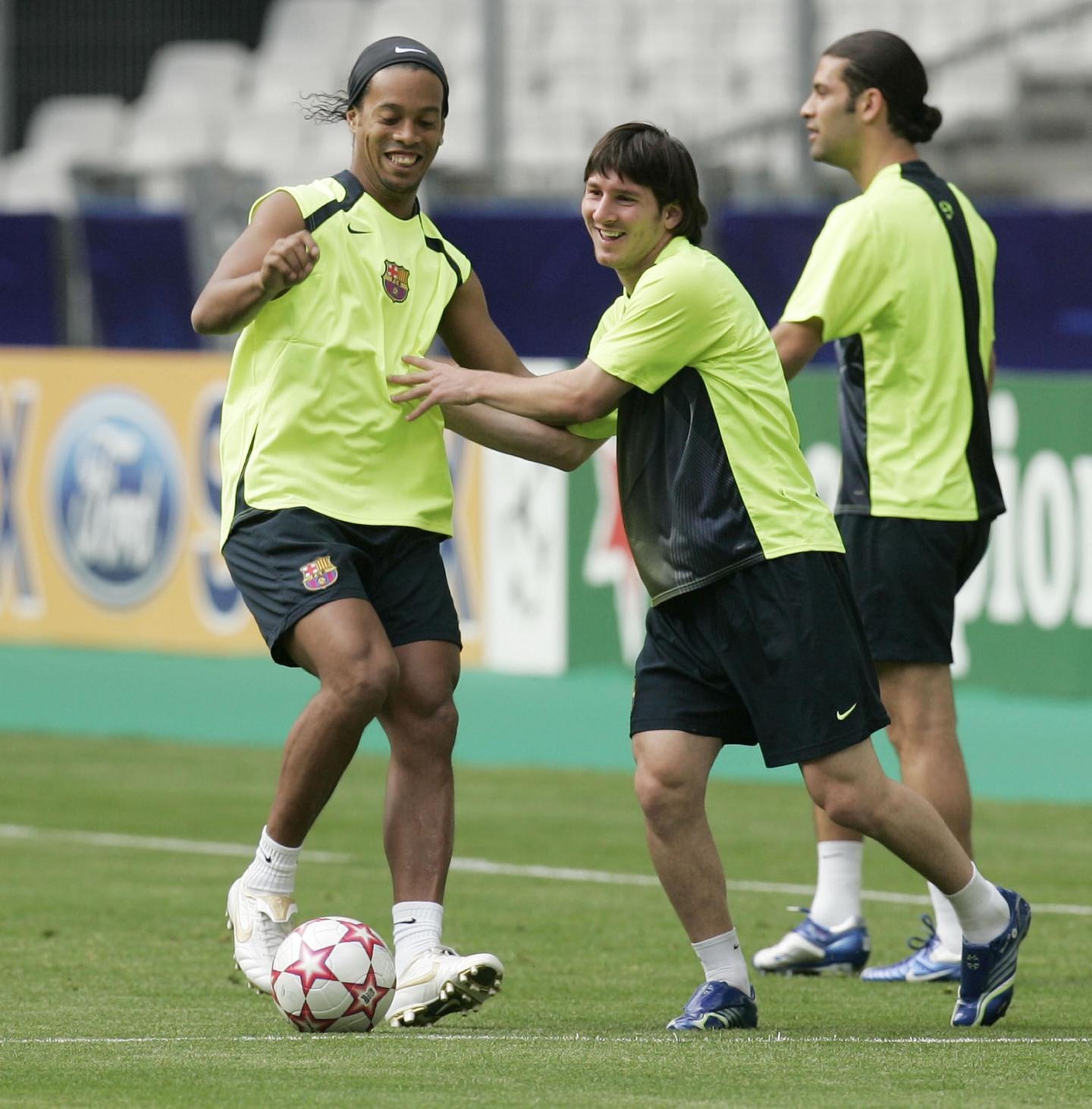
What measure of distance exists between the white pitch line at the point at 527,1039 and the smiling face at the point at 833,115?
8.34 feet

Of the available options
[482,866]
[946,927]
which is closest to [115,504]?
[482,866]

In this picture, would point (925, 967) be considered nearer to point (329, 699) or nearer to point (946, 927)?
point (946, 927)

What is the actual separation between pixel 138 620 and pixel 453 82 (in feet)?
23.4

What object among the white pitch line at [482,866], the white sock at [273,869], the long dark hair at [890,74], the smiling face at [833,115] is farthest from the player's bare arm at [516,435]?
the white pitch line at [482,866]

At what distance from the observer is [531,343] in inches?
630

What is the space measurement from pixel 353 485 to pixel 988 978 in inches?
75.5

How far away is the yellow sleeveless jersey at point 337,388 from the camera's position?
6.19 m

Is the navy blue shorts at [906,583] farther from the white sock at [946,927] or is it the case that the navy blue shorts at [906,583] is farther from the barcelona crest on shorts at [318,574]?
the barcelona crest on shorts at [318,574]

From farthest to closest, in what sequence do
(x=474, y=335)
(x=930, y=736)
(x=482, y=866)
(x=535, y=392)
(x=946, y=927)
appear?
(x=482, y=866)
(x=946, y=927)
(x=930, y=736)
(x=474, y=335)
(x=535, y=392)

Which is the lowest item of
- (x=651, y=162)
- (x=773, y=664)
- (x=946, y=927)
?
(x=946, y=927)

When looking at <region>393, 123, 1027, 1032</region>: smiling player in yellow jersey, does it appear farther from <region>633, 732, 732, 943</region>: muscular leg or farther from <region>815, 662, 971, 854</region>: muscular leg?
<region>815, 662, 971, 854</region>: muscular leg

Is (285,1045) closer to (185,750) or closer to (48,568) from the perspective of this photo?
(185,750)

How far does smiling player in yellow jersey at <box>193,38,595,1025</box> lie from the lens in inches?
239

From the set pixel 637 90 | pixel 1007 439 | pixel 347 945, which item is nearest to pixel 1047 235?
pixel 1007 439
